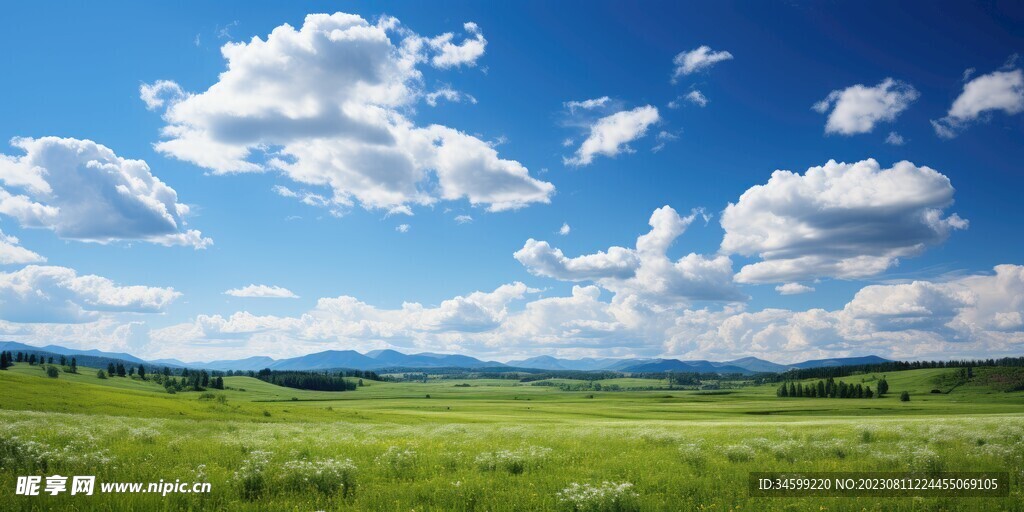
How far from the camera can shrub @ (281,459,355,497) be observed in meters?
13.2

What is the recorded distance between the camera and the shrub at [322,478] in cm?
1325

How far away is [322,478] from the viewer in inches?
536

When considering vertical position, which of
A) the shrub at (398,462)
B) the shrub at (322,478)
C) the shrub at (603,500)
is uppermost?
the shrub at (603,500)

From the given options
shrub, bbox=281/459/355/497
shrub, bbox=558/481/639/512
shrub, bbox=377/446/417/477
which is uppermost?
shrub, bbox=558/481/639/512

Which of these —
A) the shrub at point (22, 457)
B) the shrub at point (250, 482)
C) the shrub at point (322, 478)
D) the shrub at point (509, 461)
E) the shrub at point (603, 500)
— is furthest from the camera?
the shrub at point (509, 461)

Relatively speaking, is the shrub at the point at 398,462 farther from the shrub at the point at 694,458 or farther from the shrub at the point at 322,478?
the shrub at the point at 694,458

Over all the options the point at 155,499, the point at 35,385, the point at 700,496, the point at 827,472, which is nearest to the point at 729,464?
the point at 827,472

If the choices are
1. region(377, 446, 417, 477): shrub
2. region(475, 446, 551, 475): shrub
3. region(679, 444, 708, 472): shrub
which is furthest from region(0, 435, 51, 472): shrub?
region(679, 444, 708, 472): shrub

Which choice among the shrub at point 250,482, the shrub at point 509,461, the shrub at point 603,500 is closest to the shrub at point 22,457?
the shrub at point 250,482

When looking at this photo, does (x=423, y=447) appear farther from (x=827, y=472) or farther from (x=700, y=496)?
(x=827, y=472)

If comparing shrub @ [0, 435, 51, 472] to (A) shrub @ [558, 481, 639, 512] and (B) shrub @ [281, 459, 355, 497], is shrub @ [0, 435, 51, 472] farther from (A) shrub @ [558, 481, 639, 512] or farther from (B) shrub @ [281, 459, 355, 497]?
(A) shrub @ [558, 481, 639, 512]

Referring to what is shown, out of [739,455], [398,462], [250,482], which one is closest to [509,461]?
[398,462]

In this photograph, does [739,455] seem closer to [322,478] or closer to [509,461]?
[509,461]

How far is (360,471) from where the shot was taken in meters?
15.4
